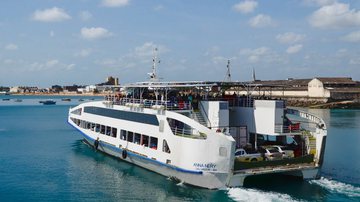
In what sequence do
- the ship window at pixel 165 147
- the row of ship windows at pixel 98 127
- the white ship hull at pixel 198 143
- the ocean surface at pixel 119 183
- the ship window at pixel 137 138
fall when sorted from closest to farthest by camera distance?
the white ship hull at pixel 198 143 < the ocean surface at pixel 119 183 < the ship window at pixel 165 147 < the ship window at pixel 137 138 < the row of ship windows at pixel 98 127

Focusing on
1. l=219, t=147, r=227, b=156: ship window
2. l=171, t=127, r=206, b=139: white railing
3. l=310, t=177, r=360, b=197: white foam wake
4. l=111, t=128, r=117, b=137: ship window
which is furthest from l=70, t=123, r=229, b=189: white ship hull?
l=310, t=177, r=360, b=197: white foam wake

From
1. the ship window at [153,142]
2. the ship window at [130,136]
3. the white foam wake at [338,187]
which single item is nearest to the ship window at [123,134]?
the ship window at [130,136]

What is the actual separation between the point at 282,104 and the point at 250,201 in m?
7.89

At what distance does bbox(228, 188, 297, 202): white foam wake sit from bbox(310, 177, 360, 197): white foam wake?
344cm

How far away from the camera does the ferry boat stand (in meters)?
23.5

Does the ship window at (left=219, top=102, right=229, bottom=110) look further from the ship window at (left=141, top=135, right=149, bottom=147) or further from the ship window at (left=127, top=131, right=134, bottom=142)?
the ship window at (left=127, top=131, right=134, bottom=142)

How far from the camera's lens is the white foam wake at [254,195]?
22.2 m

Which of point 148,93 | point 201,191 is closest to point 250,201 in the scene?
point 201,191

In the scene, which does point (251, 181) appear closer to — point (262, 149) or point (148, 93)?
point (262, 149)

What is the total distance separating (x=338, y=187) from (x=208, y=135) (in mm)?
9458

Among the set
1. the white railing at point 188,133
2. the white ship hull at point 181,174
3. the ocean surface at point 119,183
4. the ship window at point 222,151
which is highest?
the white railing at point 188,133

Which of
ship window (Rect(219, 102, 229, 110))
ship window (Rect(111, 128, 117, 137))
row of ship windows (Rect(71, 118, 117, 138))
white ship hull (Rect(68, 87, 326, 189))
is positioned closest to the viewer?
white ship hull (Rect(68, 87, 326, 189))

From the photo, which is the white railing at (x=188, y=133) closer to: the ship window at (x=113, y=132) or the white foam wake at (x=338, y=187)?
the white foam wake at (x=338, y=187)

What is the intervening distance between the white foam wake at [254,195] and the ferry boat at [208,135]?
64 cm
